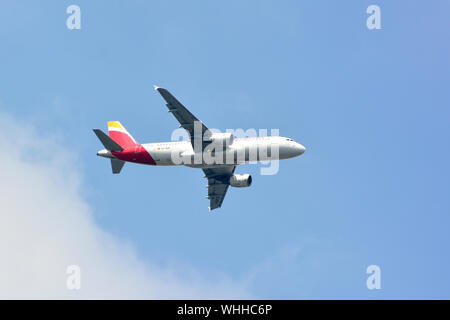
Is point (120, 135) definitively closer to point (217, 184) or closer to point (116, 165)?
point (116, 165)

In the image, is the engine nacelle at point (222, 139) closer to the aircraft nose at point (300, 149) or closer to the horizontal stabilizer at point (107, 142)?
the aircraft nose at point (300, 149)

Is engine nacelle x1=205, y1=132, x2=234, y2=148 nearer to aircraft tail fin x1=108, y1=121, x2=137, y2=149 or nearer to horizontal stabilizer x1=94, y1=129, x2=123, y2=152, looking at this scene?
aircraft tail fin x1=108, y1=121, x2=137, y2=149

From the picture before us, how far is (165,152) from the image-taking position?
95750 millimetres

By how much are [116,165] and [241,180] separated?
1709cm

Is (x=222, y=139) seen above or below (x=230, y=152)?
above

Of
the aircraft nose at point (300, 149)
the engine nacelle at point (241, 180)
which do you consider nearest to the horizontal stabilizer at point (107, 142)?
the engine nacelle at point (241, 180)

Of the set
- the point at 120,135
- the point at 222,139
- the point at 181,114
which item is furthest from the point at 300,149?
the point at 120,135

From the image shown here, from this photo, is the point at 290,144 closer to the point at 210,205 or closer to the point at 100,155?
the point at 210,205

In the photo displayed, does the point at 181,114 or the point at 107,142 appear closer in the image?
the point at 181,114

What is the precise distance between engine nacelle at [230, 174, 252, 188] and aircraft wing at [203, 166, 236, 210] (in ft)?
6.50

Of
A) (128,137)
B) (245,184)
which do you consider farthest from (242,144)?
(128,137)

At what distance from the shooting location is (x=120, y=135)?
101 meters

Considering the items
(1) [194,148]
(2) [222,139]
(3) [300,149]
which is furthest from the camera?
(1) [194,148]

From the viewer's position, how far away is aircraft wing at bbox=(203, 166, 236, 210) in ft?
342
